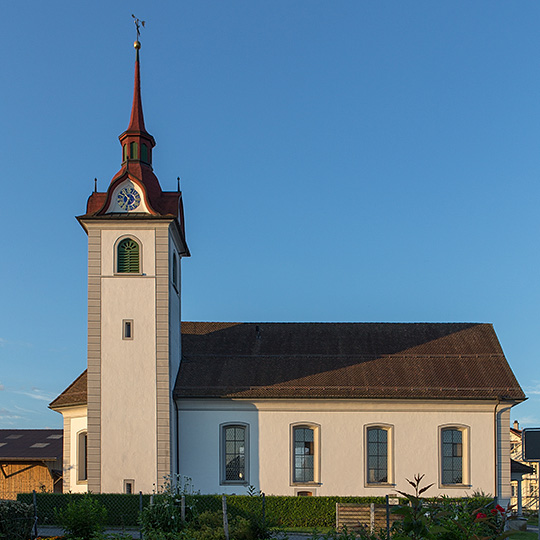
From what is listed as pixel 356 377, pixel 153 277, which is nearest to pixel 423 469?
pixel 356 377

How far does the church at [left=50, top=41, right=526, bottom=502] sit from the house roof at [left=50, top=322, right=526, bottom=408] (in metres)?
0.10

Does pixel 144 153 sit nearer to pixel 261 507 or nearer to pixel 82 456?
pixel 82 456

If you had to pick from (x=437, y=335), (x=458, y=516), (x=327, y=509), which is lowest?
(x=327, y=509)

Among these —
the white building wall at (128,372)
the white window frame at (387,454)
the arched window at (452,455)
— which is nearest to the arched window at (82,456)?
the white building wall at (128,372)

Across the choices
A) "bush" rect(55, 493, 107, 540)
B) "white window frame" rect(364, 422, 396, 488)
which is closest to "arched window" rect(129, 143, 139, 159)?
"white window frame" rect(364, 422, 396, 488)

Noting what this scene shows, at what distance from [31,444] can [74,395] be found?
10538mm

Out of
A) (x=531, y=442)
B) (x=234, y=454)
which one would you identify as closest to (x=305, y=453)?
(x=234, y=454)

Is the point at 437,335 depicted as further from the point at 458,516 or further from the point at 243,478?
the point at 458,516

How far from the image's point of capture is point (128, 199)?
1125 inches

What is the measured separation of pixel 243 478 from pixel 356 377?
6.45 m

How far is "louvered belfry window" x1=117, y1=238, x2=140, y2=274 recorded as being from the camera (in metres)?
28.3

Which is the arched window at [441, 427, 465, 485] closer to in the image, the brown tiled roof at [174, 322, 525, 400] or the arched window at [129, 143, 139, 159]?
the brown tiled roof at [174, 322, 525, 400]

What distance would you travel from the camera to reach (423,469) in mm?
28281

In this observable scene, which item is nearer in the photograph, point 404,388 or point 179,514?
point 179,514
